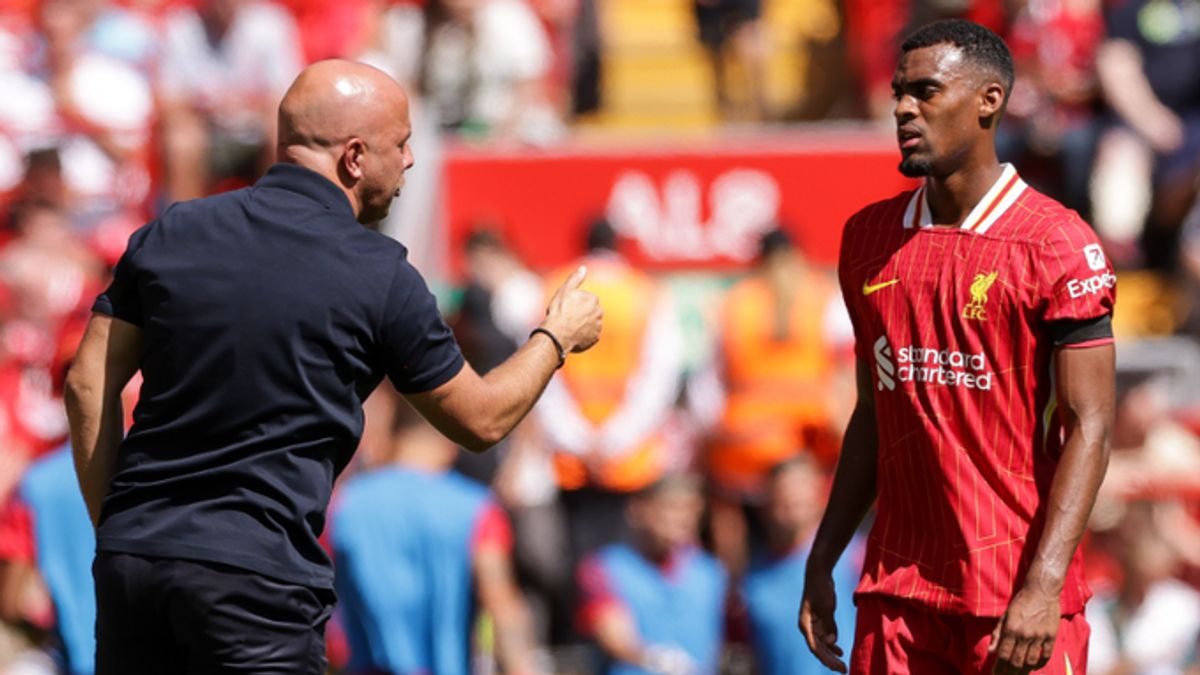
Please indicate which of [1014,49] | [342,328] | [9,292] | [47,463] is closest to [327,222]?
[342,328]

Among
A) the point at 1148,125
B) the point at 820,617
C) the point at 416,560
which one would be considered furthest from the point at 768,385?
the point at 820,617

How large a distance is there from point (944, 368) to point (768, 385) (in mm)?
4905

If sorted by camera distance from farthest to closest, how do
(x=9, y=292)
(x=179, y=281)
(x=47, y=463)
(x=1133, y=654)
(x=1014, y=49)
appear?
(x=1014, y=49) → (x=9, y=292) → (x=1133, y=654) → (x=47, y=463) → (x=179, y=281)

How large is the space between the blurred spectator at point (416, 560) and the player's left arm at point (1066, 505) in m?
4.30

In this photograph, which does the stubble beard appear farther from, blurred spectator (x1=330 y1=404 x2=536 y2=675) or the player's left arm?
blurred spectator (x1=330 y1=404 x2=536 y2=675)

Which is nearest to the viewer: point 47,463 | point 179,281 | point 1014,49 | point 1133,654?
point 179,281

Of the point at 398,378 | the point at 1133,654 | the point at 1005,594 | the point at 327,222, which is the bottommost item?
the point at 1133,654

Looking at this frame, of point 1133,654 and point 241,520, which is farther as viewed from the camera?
point 1133,654

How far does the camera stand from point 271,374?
4840 millimetres

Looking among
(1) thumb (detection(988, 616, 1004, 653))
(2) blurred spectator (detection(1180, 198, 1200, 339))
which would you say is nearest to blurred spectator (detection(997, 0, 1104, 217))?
(2) blurred spectator (detection(1180, 198, 1200, 339))

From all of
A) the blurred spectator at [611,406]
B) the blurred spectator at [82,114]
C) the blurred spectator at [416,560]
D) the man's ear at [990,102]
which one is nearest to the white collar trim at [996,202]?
the man's ear at [990,102]

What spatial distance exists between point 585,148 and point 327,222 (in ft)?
24.0

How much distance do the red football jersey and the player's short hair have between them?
28 centimetres

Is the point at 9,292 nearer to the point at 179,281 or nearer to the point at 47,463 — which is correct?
the point at 47,463
